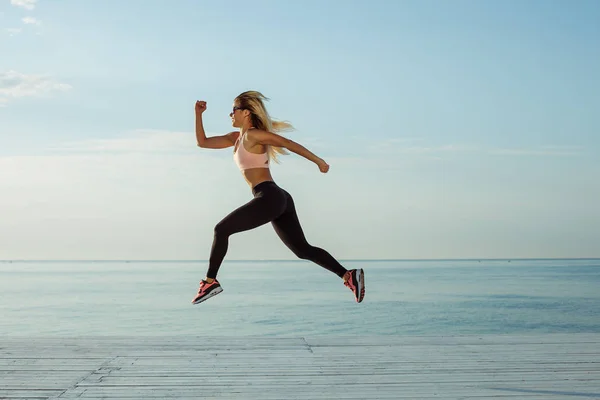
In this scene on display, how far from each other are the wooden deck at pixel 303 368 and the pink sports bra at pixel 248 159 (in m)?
1.25

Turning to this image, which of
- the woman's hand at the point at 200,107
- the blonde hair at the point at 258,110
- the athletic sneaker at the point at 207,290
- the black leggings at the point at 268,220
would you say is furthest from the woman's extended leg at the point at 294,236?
the woman's hand at the point at 200,107

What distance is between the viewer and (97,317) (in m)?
25.8

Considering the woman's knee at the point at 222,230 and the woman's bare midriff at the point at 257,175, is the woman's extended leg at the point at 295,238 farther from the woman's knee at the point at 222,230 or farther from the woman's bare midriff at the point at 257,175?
the woman's knee at the point at 222,230

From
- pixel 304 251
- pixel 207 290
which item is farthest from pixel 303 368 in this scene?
Answer: pixel 207 290

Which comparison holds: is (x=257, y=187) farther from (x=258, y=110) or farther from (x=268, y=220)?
(x=258, y=110)

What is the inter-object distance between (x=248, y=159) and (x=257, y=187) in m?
0.16

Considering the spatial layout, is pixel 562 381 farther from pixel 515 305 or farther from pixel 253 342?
pixel 515 305

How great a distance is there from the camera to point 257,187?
4.17 meters

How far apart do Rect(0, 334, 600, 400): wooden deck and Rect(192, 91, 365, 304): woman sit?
2.03 ft

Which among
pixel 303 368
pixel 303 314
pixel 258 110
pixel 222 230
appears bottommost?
pixel 303 314

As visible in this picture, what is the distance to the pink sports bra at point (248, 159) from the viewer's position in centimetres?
418

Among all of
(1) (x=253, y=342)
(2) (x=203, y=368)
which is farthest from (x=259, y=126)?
(1) (x=253, y=342)

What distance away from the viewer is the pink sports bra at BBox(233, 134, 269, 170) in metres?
4.18

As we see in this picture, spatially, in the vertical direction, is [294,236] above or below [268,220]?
below
